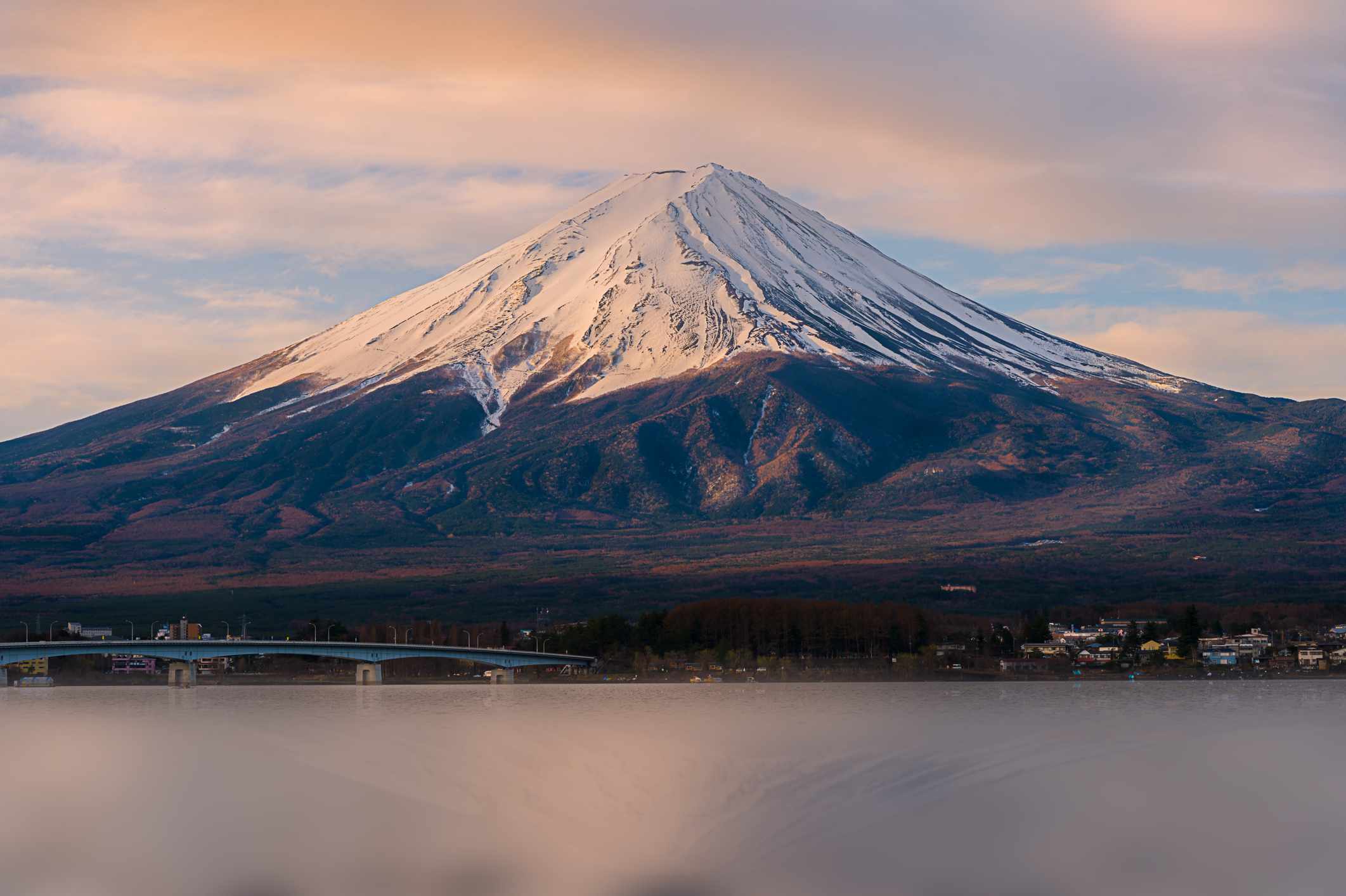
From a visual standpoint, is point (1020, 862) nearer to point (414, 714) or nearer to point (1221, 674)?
point (414, 714)

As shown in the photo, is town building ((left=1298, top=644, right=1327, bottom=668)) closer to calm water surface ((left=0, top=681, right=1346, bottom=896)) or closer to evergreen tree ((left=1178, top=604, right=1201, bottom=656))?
evergreen tree ((left=1178, top=604, right=1201, bottom=656))

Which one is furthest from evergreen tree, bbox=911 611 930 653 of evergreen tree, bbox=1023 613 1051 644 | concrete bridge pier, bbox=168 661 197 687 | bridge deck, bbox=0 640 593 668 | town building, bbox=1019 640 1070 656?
concrete bridge pier, bbox=168 661 197 687

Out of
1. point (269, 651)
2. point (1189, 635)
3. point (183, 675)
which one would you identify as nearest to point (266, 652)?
point (269, 651)

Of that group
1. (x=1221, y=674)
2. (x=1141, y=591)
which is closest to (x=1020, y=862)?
(x=1221, y=674)

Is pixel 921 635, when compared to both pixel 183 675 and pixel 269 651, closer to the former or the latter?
pixel 269 651

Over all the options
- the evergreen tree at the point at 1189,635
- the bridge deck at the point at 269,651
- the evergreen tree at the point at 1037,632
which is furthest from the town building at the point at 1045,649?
the bridge deck at the point at 269,651

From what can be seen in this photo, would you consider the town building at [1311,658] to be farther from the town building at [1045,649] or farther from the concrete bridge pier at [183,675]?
the concrete bridge pier at [183,675]
